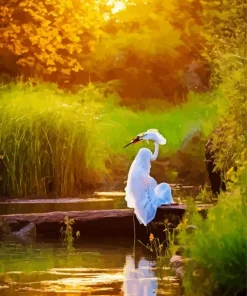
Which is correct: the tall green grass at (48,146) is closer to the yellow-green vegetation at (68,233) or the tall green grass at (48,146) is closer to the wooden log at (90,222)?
the wooden log at (90,222)

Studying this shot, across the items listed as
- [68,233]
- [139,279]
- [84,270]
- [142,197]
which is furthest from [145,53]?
[139,279]

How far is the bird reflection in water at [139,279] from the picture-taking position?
4860 mm

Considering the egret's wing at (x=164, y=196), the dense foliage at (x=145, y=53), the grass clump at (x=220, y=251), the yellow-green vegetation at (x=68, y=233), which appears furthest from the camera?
the dense foliage at (x=145, y=53)

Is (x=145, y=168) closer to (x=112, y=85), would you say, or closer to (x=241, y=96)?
(x=241, y=96)

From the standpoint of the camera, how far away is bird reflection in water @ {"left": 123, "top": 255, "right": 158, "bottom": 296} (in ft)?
15.9

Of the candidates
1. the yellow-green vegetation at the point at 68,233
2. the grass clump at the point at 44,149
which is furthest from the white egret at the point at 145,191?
the grass clump at the point at 44,149

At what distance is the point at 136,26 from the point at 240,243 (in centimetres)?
1443

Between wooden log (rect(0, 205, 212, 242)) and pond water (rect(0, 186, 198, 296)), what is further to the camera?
wooden log (rect(0, 205, 212, 242))

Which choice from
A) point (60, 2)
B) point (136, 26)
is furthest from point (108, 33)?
point (60, 2)

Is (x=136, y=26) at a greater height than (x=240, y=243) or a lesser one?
greater

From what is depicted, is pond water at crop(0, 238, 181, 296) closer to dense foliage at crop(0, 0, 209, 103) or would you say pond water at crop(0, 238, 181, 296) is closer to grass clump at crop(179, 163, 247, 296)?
grass clump at crop(179, 163, 247, 296)

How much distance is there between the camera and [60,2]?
40.5 feet

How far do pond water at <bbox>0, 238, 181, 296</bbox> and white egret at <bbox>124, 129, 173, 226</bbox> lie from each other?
11.3 inches

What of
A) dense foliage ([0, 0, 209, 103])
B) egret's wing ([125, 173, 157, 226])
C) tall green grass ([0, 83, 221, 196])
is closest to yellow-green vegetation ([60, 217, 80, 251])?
egret's wing ([125, 173, 157, 226])
